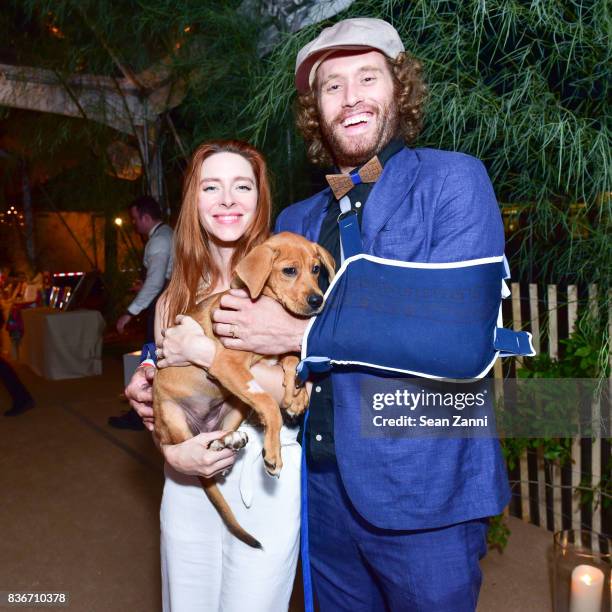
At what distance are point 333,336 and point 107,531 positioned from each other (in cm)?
304

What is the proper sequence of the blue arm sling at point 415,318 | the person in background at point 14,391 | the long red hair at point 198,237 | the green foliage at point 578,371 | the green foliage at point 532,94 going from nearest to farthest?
the blue arm sling at point 415,318 < the long red hair at point 198,237 < the green foliage at point 532,94 < the green foliage at point 578,371 < the person in background at point 14,391

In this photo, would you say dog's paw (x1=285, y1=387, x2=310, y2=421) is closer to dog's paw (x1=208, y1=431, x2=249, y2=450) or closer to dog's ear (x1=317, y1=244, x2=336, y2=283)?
dog's paw (x1=208, y1=431, x2=249, y2=450)

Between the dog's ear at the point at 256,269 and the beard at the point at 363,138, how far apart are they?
327 mm

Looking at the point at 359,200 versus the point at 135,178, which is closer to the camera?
the point at 359,200

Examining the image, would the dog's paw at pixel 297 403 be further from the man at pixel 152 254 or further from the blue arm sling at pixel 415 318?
the man at pixel 152 254

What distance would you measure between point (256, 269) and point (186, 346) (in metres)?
0.30

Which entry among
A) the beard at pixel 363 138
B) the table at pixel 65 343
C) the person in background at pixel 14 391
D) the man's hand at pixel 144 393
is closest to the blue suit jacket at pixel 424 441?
the beard at pixel 363 138

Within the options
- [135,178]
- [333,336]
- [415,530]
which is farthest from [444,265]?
[135,178]

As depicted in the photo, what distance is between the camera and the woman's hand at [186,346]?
5.11ft

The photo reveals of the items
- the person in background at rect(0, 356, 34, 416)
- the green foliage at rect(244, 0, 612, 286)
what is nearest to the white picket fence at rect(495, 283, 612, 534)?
the green foliage at rect(244, 0, 612, 286)

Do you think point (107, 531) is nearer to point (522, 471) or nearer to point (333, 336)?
point (522, 471)

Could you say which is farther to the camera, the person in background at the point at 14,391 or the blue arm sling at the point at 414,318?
the person in background at the point at 14,391

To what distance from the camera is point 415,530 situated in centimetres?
136

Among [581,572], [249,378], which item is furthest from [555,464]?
[249,378]
